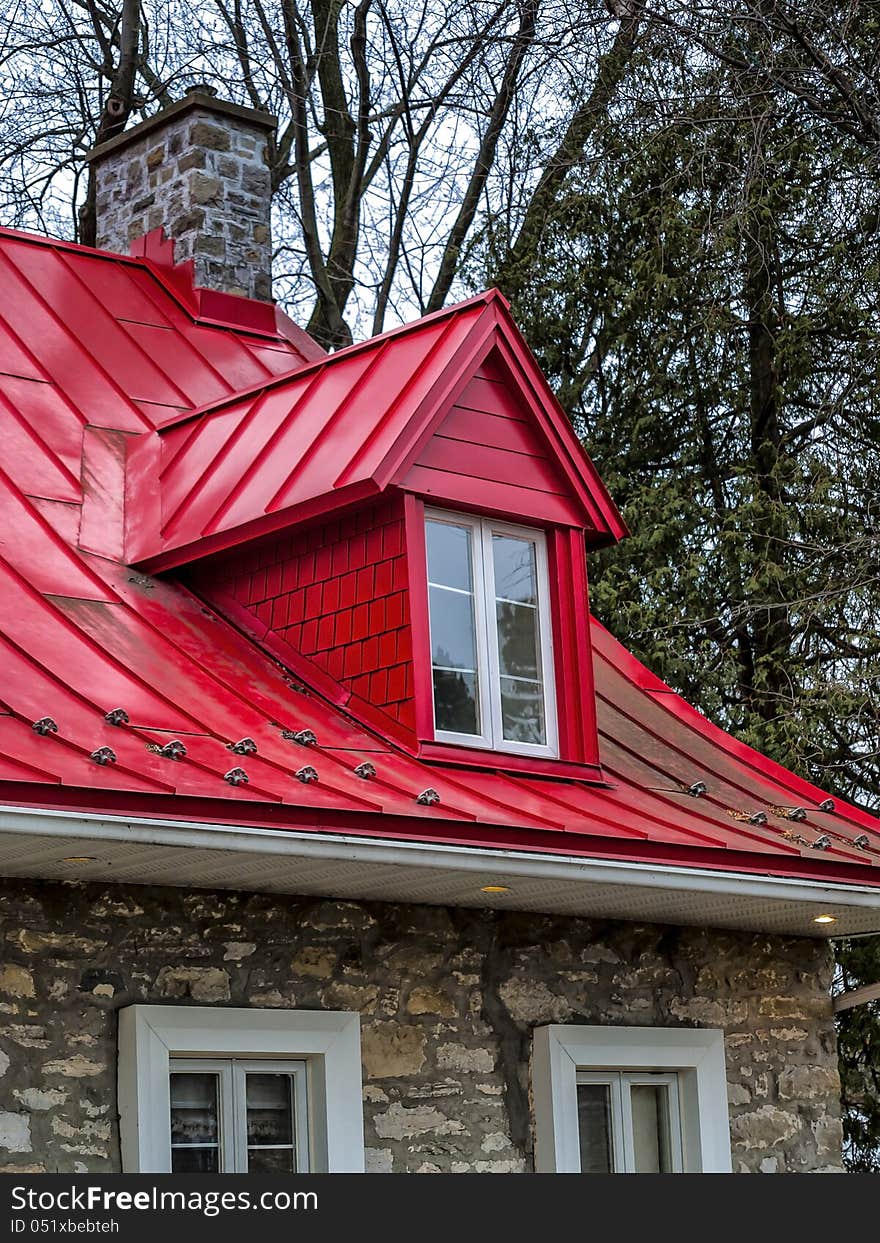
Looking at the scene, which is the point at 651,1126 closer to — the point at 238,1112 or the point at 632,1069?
the point at 632,1069

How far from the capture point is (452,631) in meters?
7.82

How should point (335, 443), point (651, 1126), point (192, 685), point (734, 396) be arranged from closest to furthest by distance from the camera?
point (192, 685), point (335, 443), point (651, 1126), point (734, 396)

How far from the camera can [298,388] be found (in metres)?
8.62

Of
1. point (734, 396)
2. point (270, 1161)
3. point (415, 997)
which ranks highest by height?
point (734, 396)

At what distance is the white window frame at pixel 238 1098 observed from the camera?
680 cm

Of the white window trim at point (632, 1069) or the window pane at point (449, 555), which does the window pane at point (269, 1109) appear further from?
the window pane at point (449, 555)

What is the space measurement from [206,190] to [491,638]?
4206 mm

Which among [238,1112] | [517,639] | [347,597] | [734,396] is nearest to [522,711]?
[517,639]

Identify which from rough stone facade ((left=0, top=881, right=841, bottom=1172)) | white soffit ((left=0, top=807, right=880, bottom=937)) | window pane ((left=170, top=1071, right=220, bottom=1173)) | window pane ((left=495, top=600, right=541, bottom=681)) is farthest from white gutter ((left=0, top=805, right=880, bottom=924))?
window pane ((left=495, top=600, right=541, bottom=681))

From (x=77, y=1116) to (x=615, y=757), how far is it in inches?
122

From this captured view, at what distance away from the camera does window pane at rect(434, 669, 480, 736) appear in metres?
7.67

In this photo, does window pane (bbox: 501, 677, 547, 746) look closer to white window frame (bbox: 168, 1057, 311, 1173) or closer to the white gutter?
the white gutter

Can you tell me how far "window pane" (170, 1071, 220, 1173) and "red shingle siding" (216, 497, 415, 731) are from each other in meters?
1.59

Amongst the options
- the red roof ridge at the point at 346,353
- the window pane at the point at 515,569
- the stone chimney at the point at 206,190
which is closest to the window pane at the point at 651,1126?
the window pane at the point at 515,569
